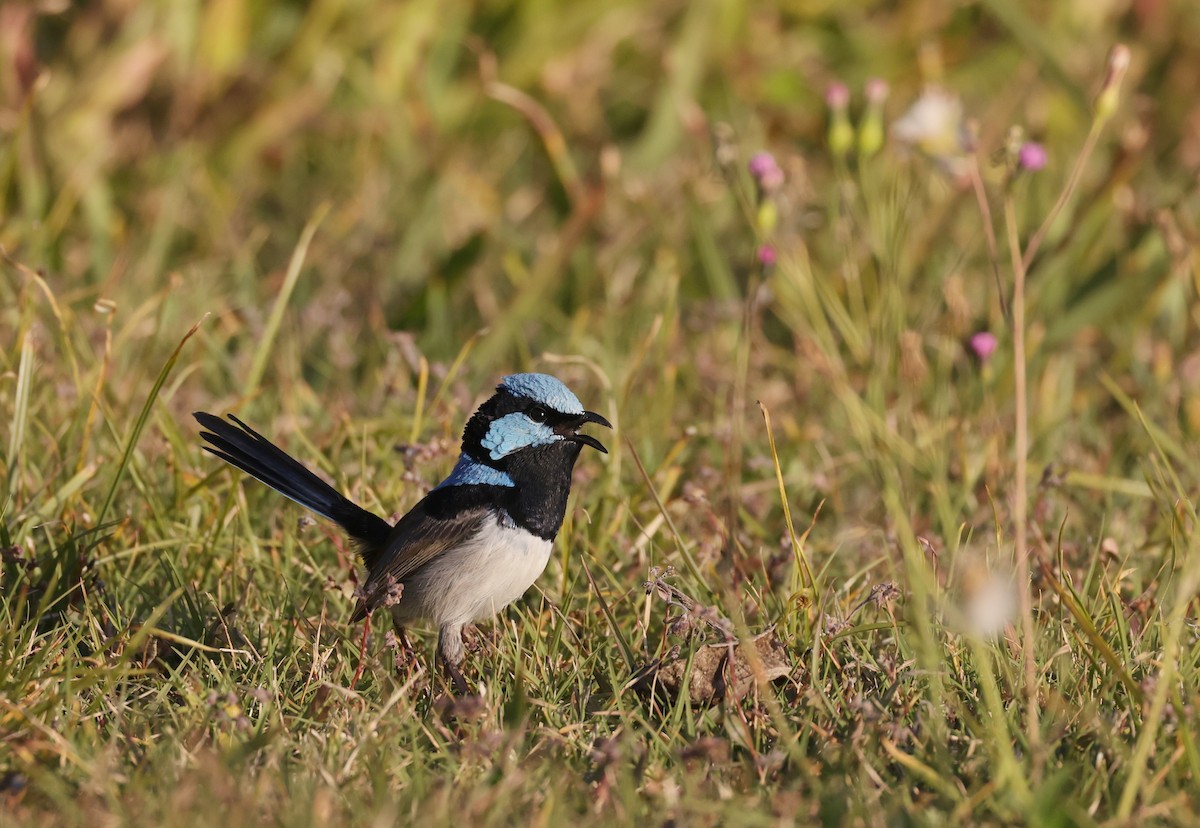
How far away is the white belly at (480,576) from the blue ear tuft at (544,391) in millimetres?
308

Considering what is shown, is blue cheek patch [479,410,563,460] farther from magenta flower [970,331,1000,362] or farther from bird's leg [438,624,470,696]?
magenta flower [970,331,1000,362]

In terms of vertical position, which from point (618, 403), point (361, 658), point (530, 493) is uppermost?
point (530, 493)

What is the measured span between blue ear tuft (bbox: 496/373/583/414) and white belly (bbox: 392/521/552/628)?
0.31 m

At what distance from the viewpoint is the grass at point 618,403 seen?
2658mm

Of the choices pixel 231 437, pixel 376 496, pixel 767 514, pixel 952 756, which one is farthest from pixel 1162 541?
pixel 231 437

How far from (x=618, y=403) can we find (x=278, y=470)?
3.64ft

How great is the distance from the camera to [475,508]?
335 cm

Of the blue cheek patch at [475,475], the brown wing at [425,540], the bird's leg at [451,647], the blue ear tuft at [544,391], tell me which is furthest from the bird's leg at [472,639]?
the blue ear tuft at [544,391]

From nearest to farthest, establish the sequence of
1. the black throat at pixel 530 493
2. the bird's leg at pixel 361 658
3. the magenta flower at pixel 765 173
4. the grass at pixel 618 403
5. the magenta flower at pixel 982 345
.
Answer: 1. the grass at pixel 618 403
2. the bird's leg at pixel 361 658
3. the black throat at pixel 530 493
4. the magenta flower at pixel 765 173
5. the magenta flower at pixel 982 345

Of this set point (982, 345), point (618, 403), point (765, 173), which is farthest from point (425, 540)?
point (982, 345)

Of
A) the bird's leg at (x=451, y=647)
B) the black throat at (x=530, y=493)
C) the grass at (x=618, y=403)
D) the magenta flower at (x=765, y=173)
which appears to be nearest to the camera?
the grass at (x=618, y=403)

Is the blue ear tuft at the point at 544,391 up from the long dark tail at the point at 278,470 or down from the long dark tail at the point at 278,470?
up

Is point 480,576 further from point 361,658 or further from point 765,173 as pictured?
point 765,173

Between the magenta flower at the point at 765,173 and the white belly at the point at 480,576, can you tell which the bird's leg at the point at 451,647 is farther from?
the magenta flower at the point at 765,173
